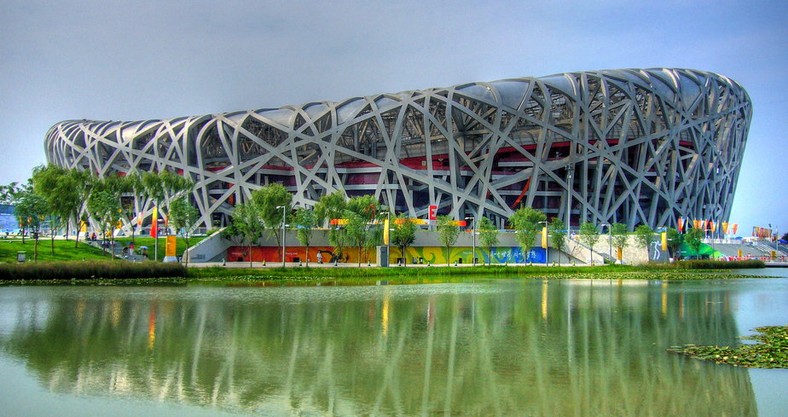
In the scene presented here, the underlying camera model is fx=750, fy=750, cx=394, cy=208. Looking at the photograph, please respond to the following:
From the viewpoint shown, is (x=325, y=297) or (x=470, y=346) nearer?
(x=470, y=346)

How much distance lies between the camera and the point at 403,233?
6481 centimetres

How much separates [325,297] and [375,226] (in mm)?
30697

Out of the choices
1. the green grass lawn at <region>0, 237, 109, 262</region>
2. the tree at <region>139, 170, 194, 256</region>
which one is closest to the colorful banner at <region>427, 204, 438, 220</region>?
the tree at <region>139, 170, 194, 256</region>

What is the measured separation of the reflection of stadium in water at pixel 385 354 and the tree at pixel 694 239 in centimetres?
5076

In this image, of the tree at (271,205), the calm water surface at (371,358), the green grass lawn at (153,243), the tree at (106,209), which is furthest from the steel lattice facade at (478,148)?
the calm water surface at (371,358)

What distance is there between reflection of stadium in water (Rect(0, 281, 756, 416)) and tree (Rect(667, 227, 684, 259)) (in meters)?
49.0

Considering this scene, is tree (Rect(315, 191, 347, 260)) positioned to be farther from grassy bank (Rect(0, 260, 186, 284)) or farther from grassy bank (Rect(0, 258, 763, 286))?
grassy bank (Rect(0, 260, 186, 284))

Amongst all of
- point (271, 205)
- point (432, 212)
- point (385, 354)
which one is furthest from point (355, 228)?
point (385, 354)

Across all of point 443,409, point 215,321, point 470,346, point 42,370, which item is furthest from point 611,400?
point 215,321

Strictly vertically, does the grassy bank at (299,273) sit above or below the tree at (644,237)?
below

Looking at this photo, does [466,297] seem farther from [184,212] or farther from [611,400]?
[184,212]

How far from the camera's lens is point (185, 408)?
42.3 feet

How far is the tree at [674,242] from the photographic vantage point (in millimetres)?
76688

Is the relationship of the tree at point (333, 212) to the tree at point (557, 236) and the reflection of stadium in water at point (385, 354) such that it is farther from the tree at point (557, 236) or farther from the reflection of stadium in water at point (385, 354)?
the reflection of stadium in water at point (385, 354)
